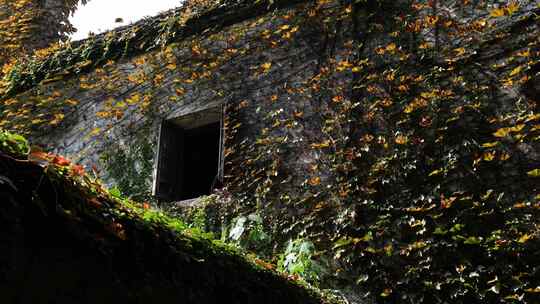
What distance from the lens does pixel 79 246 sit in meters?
1.66

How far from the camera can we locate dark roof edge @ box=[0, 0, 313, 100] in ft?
22.7

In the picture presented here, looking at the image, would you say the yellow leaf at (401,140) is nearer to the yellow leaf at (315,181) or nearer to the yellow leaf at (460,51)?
the yellow leaf at (315,181)

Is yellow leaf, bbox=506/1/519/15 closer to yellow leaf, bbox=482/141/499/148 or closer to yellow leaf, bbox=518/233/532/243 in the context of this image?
yellow leaf, bbox=482/141/499/148

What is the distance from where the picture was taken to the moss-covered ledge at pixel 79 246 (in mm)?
1493

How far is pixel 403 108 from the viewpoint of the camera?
5.14 meters

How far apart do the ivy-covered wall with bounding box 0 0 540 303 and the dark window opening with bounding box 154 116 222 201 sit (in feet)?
0.83

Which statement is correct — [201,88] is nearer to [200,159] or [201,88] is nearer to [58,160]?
[200,159]

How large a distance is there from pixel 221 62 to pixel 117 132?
1.69 meters

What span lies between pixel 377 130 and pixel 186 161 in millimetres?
2747

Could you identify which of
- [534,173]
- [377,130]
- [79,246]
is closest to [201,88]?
[377,130]

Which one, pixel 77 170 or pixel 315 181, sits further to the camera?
pixel 315 181

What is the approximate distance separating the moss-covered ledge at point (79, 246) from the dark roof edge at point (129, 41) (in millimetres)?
4955

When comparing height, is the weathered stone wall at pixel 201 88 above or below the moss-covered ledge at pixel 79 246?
above

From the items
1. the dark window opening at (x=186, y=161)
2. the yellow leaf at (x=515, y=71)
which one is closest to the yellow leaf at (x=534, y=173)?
the yellow leaf at (x=515, y=71)
